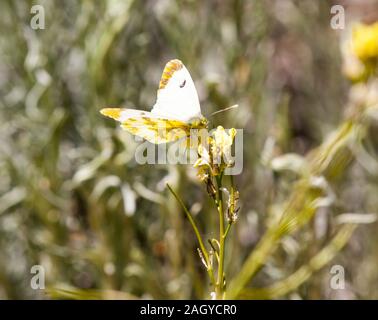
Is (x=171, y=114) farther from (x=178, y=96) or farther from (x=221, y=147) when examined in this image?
(x=221, y=147)

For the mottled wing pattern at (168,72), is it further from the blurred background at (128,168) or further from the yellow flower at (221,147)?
the blurred background at (128,168)

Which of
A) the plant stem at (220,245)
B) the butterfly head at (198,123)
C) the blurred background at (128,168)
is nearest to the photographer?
the plant stem at (220,245)

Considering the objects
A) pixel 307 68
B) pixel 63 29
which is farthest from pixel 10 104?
pixel 307 68

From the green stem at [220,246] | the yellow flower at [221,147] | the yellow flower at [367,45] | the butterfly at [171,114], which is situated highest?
the yellow flower at [367,45]

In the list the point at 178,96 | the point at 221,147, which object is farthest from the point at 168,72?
the point at 221,147

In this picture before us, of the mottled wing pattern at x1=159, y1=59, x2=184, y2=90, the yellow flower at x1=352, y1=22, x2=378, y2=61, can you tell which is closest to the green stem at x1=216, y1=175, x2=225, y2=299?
the mottled wing pattern at x1=159, y1=59, x2=184, y2=90

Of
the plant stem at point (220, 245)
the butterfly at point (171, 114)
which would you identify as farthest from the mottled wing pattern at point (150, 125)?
the plant stem at point (220, 245)

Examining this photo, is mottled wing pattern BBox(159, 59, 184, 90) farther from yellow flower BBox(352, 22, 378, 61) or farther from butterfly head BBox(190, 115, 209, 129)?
yellow flower BBox(352, 22, 378, 61)

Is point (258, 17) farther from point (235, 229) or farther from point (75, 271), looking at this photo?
point (75, 271)
